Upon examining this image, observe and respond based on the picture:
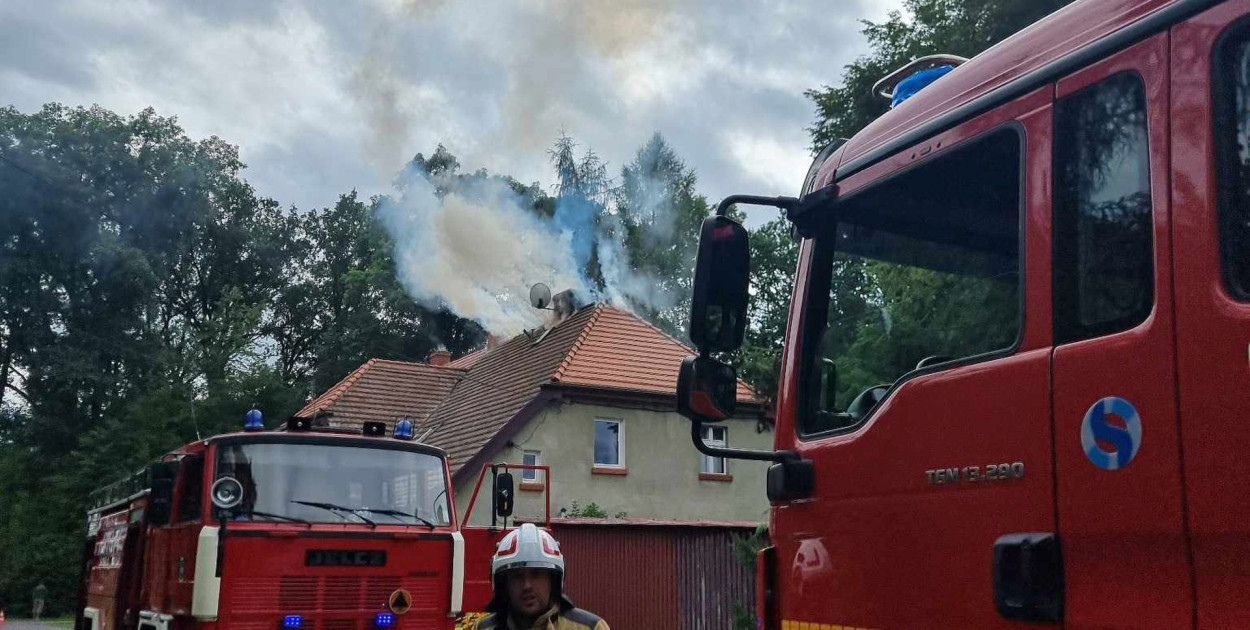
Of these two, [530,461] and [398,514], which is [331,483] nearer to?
[398,514]

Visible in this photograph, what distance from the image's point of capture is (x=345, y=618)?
9.02 metres

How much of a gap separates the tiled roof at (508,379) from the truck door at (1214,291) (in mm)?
20443

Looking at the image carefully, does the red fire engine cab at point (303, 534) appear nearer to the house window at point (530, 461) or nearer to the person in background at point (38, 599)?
the house window at point (530, 461)

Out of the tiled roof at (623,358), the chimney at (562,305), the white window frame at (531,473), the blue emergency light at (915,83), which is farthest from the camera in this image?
the chimney at (562,305)

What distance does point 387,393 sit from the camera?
102 feet

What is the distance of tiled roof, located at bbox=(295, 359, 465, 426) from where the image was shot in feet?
96.3

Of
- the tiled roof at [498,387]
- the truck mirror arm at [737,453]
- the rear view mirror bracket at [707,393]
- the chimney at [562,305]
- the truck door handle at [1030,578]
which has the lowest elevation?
the truck door handle at [1030,578]

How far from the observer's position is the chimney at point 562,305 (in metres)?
30.5

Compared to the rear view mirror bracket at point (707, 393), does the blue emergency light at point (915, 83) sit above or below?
above

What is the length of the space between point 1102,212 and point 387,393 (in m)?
29.3

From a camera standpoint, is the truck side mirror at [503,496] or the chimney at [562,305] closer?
the truck side mirror at [503,496]

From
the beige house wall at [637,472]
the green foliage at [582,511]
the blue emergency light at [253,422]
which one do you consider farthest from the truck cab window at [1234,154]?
the green foliage at [582,511]

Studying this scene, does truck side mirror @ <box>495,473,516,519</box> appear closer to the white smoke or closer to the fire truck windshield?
the fire truck windshield

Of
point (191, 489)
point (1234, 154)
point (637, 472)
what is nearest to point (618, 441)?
point (637, 472)
